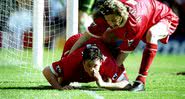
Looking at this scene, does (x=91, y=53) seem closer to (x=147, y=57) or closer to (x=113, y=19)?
(x=113, y=19)

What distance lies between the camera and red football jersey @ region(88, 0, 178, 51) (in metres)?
8.41

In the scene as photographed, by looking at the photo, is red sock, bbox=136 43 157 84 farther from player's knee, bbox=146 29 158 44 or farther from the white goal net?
the white goal net

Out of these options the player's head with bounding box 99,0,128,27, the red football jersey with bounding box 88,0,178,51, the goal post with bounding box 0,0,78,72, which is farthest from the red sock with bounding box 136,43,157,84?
the goal post with bounding box 0,0,78,72

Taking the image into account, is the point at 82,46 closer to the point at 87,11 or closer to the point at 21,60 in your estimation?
the point at 21,60

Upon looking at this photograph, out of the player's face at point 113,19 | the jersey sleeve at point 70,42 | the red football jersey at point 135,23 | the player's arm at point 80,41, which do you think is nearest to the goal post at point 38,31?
the jersey sleeve at point 70,42

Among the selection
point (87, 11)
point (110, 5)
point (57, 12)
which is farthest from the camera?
point (87, 11)

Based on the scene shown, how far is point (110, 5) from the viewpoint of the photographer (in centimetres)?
818

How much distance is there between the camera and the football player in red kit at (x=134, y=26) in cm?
821

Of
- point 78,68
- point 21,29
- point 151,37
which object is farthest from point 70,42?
point 21,29

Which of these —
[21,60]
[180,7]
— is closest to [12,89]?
[21,60]

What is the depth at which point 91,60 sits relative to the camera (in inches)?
319

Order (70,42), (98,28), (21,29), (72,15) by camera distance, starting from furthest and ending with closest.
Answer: (21,29) < (72,15) < (70,42) < (98,28)

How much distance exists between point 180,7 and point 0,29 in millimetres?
10634

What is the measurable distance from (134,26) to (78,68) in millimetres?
861
